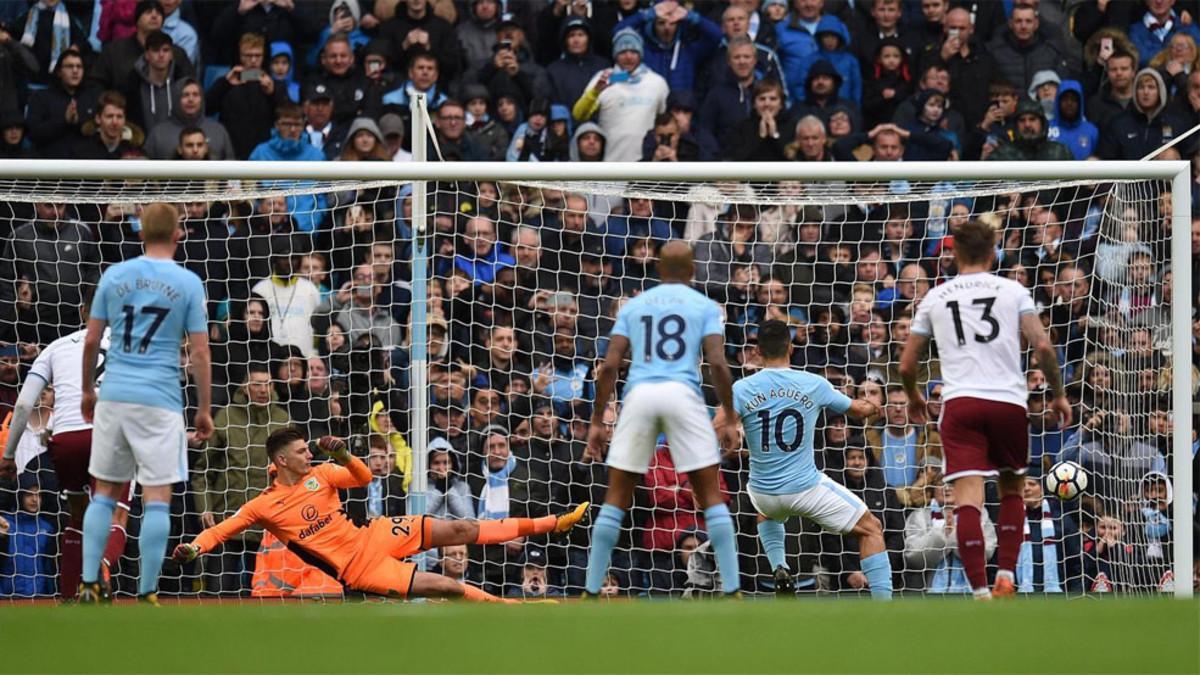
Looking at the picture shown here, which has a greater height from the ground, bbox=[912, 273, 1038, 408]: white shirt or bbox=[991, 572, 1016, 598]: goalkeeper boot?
bbox=[912, 273, 1038, 408]: white shirt

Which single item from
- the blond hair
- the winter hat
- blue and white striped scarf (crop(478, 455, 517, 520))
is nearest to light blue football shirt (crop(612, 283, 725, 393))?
the blond hair

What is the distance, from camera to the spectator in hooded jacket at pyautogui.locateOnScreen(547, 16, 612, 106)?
12969 mm

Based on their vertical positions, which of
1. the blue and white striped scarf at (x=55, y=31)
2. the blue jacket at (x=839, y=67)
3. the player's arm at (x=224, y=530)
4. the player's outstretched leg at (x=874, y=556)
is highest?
the blue and white striped scarf at (x=55, y=31)

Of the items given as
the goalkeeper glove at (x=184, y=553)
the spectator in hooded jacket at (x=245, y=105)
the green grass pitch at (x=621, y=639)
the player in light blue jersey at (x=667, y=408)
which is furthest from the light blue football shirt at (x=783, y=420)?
the spectator in hooded jacket at (x=245, y=105)

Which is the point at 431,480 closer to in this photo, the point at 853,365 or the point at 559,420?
the point at 559,420

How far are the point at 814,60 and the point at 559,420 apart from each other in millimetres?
4037

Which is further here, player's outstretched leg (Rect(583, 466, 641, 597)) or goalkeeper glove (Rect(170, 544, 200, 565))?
goalkeeper glove (Rect(170, 544, 200, 565))

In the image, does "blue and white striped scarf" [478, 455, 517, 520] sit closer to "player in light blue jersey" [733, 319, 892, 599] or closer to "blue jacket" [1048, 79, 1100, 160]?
"player in light blue jersey" [733, 319, 892, 599]

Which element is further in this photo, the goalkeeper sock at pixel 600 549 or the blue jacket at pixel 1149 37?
the blue jacket at pixel 1149 37

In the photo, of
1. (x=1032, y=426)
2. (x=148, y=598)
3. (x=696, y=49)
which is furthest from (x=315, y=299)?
(x=1032, y=426)

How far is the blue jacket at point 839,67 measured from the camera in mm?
13164

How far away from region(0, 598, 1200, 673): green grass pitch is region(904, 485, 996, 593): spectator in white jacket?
4376mm

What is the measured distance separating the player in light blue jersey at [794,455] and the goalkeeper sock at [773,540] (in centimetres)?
13

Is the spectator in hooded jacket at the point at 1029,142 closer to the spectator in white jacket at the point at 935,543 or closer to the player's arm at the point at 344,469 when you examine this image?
the spectator in white jacket at the point at 935,543
